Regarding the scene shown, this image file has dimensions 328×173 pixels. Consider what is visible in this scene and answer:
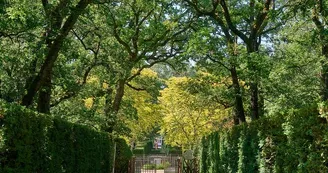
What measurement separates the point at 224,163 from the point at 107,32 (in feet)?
24.2

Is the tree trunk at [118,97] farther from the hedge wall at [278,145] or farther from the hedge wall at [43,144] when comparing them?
the hedge wall at [278,145]

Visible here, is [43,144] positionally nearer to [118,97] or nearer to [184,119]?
[118,97]

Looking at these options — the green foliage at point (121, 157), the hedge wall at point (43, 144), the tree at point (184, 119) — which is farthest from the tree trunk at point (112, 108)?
the tree at point (184, 119)

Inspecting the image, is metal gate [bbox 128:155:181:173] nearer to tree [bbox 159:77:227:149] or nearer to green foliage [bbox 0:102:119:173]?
tree [bbox 159:77:227:149]

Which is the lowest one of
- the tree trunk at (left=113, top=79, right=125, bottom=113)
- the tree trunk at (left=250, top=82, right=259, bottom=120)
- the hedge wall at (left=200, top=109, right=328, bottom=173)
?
the hedge wall at (left=200, top=109, right=328, bottom=173)

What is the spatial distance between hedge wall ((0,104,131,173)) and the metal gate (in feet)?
27.3

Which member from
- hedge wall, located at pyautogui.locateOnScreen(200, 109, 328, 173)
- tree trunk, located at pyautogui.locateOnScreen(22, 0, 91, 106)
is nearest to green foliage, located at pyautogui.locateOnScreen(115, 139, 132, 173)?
hedge wall, located at pyautogui.locateOnScreen(200, 109, 328, 173)

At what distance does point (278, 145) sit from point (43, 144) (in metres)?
4.33

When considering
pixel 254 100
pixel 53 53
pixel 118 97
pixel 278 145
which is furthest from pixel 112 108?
pixel 278 145

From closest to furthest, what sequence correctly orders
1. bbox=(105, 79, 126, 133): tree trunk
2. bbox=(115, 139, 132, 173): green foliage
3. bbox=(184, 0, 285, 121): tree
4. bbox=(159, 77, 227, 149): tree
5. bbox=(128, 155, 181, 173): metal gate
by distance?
bbox=(184, 0, 285, 121): tree, bbox=(105, 79, 126, 133): tree trunk, bbox=(115, 139, 132, 173): green foliage, bbox=(128, 155, 181, 173): metal gate, bbox=(159, 77, 227, 149): tree

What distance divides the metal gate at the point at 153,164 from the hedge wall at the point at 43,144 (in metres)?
8.31

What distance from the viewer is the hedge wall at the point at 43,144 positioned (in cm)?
579

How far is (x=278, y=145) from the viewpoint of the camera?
22.6 ft

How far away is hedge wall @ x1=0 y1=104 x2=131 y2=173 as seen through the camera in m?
5.79
